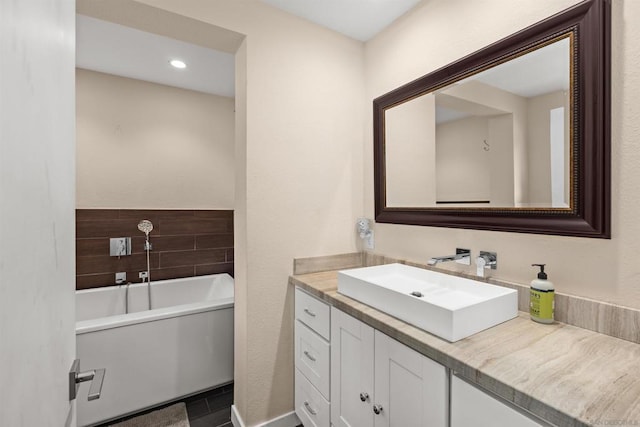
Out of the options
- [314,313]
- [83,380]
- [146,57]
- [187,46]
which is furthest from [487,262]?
[146,57]

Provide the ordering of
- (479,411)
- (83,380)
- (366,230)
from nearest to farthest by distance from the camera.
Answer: (83,380), (479,411), (366,230)

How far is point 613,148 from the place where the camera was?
1.00 metres

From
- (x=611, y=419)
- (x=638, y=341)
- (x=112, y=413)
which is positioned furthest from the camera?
(x=112, y=413)

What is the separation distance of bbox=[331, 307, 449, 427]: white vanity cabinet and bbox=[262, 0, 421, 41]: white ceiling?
1.72m

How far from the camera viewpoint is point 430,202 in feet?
5.51

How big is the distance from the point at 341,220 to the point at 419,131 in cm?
75

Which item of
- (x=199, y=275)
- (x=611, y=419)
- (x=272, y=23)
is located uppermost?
(x=272, y=23)

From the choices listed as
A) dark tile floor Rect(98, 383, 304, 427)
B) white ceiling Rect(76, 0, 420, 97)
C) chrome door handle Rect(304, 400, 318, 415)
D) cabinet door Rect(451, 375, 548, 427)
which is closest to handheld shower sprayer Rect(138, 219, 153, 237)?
white ceiling Rect(76, 0, 420, 97)

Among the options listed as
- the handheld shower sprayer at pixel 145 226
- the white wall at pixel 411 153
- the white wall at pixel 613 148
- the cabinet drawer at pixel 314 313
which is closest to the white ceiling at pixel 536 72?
the white wall at pixel 613 148

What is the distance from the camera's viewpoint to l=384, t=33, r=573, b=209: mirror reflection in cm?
114

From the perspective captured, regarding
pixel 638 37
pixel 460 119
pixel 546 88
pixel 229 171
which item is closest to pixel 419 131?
pixel 460 119

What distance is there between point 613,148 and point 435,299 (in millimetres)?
851

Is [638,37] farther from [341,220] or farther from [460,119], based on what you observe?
[341,220]

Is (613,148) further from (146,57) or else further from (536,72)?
(146,57)
